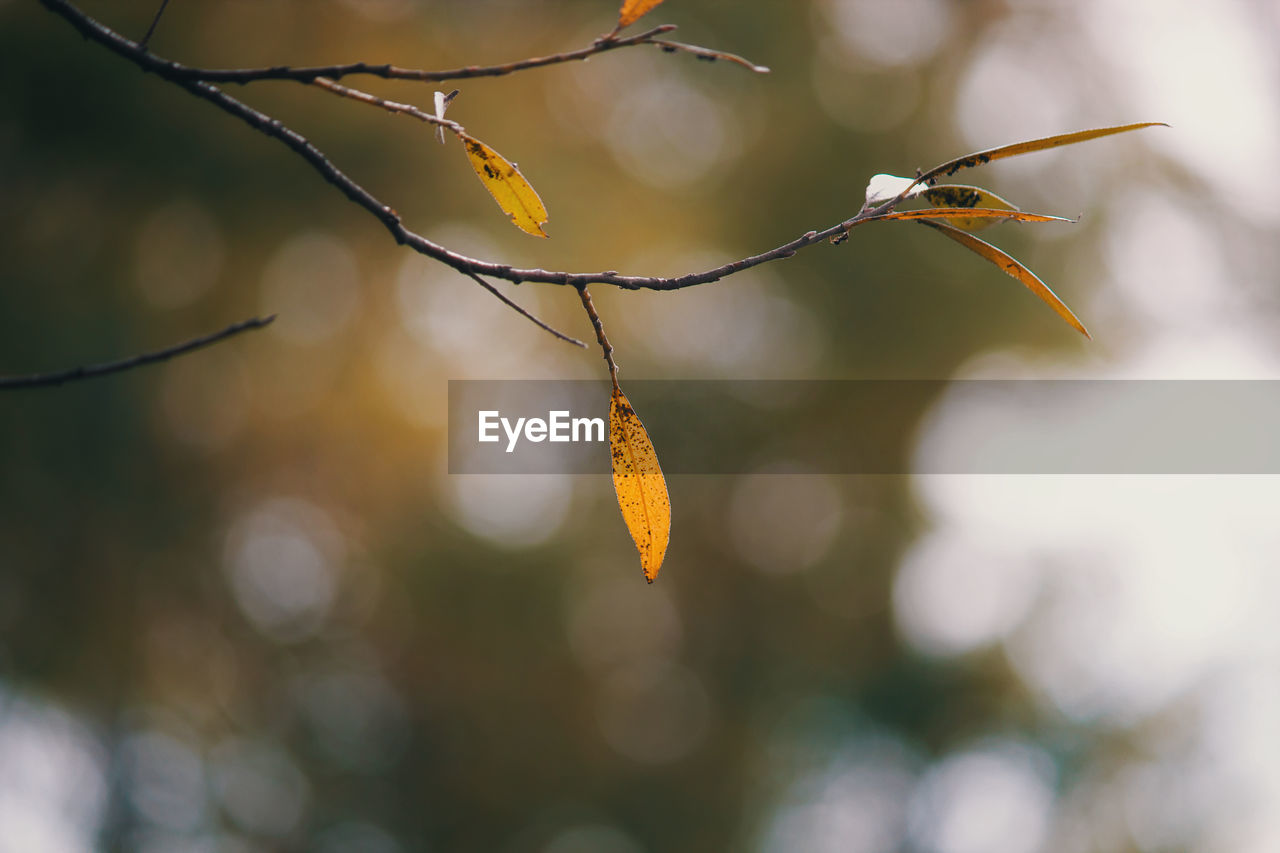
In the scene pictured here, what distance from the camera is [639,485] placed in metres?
0.49

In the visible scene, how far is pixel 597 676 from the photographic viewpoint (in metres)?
2.28

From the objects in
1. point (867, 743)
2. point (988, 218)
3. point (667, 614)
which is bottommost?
point (867, 743)

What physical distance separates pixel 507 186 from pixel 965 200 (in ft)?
0.92

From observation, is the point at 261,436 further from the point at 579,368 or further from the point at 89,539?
the point at 579,368

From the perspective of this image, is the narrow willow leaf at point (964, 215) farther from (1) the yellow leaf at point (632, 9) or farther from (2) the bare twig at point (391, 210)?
(1) the yellow leaf at point (632, 9)

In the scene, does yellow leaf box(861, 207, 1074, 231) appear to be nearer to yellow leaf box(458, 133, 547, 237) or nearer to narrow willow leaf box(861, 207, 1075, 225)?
narrow willow leaf box(861, 207, 1075, 225)

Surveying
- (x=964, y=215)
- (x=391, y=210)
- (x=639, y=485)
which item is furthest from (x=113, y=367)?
(x=964, y=215)

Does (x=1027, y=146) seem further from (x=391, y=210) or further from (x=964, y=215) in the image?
(x=391, y=210)

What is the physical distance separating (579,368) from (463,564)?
674 mm

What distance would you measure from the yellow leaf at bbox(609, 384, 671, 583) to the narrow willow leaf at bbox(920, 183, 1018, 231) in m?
0.22

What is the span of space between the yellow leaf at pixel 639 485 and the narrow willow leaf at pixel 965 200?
0.22 meters

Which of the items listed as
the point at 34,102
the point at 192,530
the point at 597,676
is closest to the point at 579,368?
the point at 597,676

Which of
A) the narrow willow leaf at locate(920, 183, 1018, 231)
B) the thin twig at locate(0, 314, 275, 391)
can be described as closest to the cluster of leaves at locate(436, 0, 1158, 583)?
the narrow willow leaf at locate(920, 183, 1018, 231)

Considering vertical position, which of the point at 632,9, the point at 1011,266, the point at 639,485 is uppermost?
the point at 632,9
